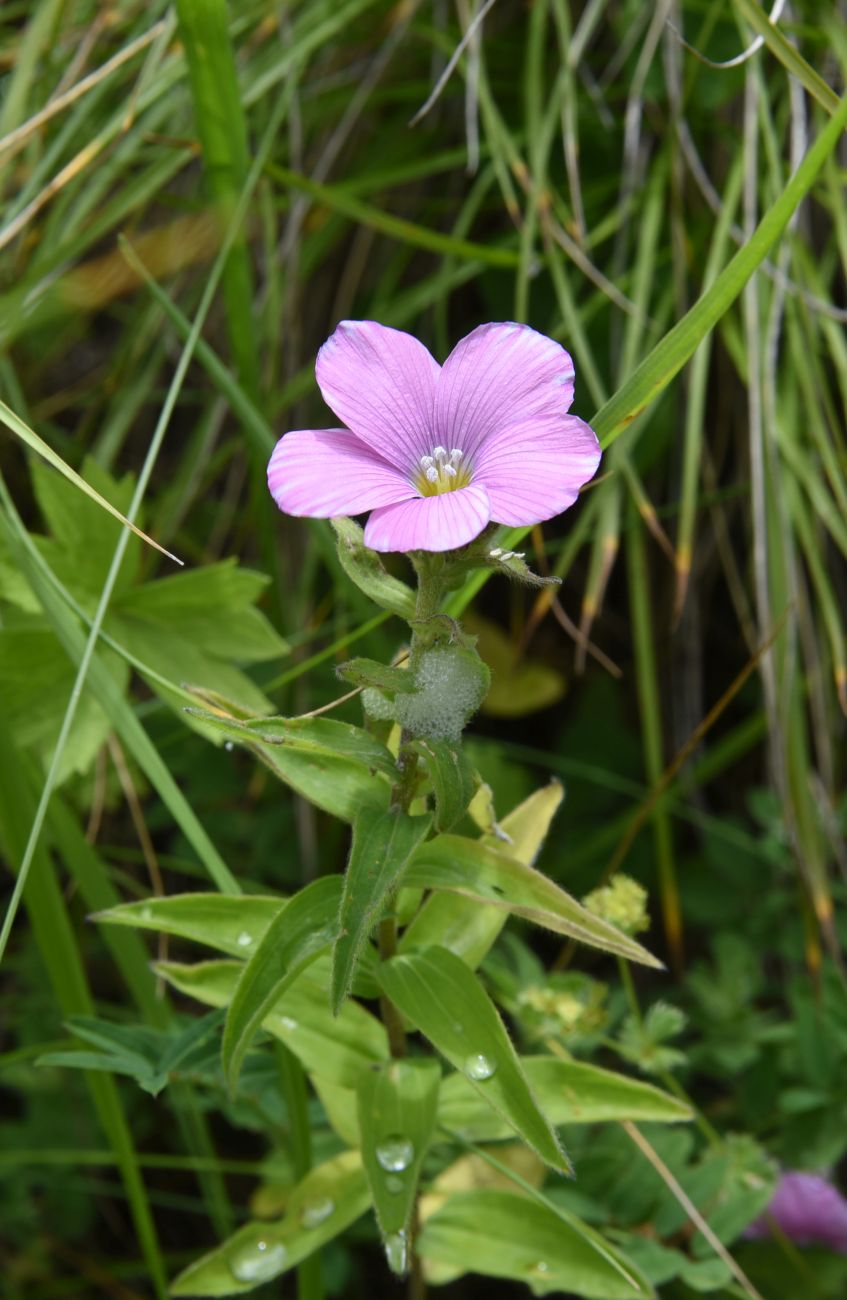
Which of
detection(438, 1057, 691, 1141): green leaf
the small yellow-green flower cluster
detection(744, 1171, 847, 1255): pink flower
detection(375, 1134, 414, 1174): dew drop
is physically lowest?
detection(744, 1171, 847, 1255): pink flower

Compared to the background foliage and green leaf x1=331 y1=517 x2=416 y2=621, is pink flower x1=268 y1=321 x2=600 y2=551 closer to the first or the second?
green leaf x1=331 y1=517 x2=416 y2=621

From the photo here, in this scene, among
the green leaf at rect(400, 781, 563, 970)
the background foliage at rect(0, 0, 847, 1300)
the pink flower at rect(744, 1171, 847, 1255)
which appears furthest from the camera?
the pink flower at rect(744, 1171, 847, 1255)

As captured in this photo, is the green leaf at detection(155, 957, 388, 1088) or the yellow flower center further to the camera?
the green leaf at detection(155, 957, 388, 1088)

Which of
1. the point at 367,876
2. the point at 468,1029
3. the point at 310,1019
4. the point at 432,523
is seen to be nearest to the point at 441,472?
the point at 432,523

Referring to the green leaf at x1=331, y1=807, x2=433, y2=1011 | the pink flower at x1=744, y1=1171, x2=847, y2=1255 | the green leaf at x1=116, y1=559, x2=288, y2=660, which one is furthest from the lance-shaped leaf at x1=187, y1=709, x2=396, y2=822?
the pink flower at x1=744, y1=1171, x2=847, y2=1255

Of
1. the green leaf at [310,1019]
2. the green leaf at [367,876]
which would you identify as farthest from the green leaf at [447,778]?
the green leaf at [310,1019]

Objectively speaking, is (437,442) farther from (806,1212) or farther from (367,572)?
(806,1212)

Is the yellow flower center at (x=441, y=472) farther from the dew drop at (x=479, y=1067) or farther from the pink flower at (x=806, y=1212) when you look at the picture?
the pink flower at (x=806, y=1212)
